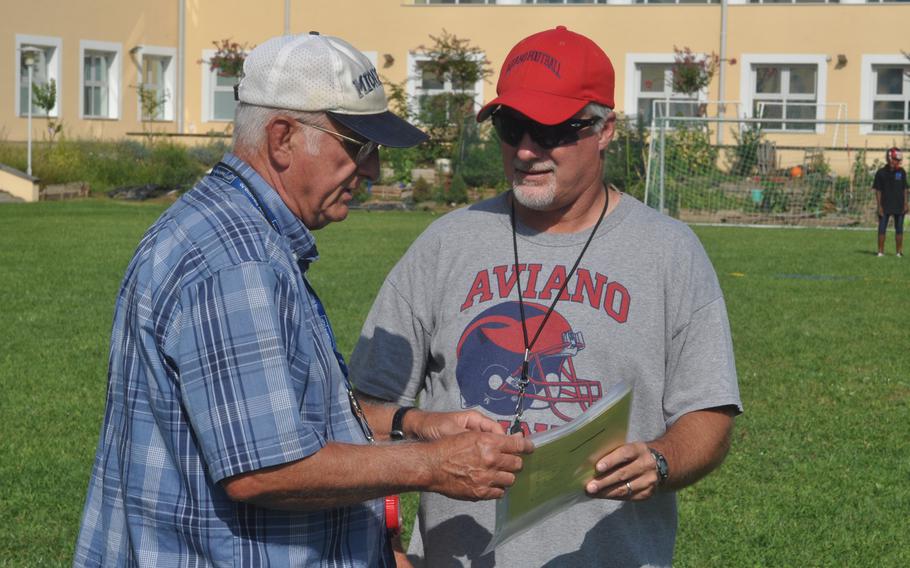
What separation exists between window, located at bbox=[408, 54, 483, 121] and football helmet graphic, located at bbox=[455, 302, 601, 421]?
34321mm

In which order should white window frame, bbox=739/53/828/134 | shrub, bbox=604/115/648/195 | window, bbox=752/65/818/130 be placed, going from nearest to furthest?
1. shrub, bbox=604/115/648/195
2. white window frame, bbox=739/53/828/134
3. window, bbox=752/65/818/130

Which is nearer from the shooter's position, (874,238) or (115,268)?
(115,268)

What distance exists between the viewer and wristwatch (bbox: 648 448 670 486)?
3.22 meters

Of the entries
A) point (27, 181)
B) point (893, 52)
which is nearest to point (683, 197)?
point (893, 52)

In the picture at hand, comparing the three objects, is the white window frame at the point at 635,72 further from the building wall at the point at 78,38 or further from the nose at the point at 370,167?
the nose at the point at 370,167

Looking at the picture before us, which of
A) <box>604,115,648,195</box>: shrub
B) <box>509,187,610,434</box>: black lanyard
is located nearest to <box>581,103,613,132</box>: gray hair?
<box>509,187,610,434</box>: black lanyard

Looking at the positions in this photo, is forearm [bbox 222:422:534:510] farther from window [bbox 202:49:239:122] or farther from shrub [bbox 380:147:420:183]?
window [bbox 202:49:239:122]

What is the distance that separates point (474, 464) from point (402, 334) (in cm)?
94

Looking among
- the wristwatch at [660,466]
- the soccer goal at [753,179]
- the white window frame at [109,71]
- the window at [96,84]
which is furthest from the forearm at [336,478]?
the window at [96,84]

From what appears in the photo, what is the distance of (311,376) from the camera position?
2.66 m

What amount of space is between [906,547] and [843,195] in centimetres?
2753

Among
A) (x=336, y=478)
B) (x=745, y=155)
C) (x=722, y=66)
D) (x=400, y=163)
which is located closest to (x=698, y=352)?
(x=336, y=478)

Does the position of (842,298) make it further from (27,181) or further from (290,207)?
(27,181)

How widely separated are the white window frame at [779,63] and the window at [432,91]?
24.9 feet
